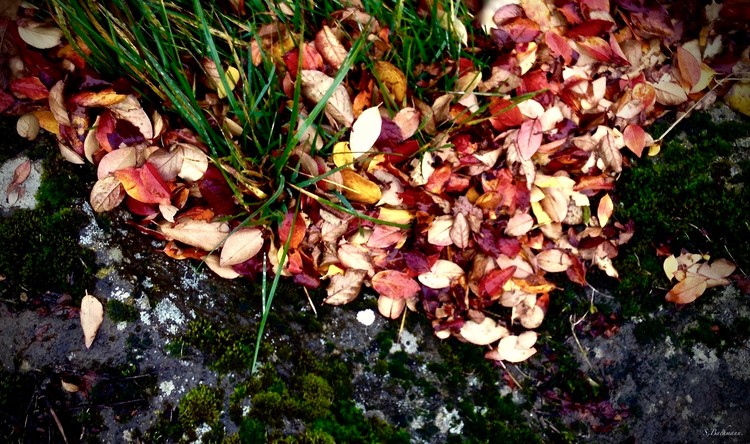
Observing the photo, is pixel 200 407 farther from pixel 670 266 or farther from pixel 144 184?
pixel 670 266

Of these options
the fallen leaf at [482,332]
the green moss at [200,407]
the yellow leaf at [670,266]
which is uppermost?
the yellow leaf at [670,266]

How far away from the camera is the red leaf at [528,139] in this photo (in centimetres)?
190

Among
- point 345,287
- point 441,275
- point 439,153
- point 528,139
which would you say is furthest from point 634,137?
point 345,287

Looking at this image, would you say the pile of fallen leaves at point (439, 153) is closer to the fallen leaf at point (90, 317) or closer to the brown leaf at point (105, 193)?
the brown leaf at point (105, 193)

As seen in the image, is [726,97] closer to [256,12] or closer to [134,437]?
[256,12]

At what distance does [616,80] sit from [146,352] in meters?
2.13

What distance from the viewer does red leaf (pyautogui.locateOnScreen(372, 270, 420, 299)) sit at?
1845 millimetres

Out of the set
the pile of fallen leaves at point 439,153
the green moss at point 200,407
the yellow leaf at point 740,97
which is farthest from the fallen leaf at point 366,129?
the yellow leaf at point 740,97

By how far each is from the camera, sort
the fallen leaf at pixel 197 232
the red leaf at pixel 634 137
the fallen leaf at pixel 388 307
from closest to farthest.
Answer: the fallen leaf at pixel 197 232
the fallen leaf at pixel 388 307
the red leaf at pixel 634 137

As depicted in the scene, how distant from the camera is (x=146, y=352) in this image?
1.65 m

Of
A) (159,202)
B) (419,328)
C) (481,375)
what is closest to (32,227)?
(159,202)

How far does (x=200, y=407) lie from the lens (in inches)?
63.5

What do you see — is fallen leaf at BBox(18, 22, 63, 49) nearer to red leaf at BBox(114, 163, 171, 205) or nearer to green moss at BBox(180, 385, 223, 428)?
red leaf at BBox(114, 163, 171, 205)

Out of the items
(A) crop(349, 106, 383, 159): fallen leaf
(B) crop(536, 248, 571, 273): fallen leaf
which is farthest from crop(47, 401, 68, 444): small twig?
(B) crop(536, 248, 571, 273): fallen leaf
